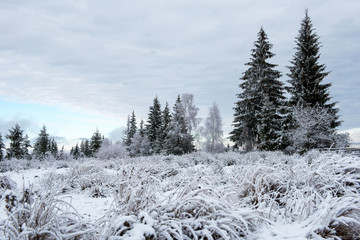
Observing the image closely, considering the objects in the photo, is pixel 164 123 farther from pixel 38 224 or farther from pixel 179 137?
pixel 38 224

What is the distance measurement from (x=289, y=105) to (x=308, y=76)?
316cm

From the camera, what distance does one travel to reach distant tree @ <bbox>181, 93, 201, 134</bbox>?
30.0m

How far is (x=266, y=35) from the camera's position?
26312mm

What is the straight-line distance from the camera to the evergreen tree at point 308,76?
69.8 ft

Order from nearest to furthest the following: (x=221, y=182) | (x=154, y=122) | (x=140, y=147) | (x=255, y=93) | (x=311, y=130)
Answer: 1. (x=221, y=182)
2. (x=311, y=130)
3. (x=255, y=93)
4. (x=140, y=147)
5. (x=154, y=122)

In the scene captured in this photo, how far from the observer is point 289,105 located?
2239cm

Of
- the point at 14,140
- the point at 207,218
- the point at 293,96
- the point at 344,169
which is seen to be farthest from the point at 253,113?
the point at 14,140

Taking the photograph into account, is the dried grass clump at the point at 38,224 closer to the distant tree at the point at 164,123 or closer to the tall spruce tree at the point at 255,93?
the tall spruce tree at the point at 255,93

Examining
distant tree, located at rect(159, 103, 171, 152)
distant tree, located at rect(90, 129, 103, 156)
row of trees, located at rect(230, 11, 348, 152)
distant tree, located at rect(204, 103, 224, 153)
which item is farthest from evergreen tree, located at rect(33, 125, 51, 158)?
row of trees, located at rect(230, 11, 348, 152)

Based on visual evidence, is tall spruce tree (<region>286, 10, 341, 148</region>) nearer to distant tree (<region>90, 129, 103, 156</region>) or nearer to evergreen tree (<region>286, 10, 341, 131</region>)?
evergreen tree (<region>286, 10, 341, 131</region>)

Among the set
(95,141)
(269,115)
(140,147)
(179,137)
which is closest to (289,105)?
(269,115)

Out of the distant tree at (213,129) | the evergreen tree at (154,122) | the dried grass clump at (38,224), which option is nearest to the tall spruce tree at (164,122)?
the evergreen tree at (154,122)

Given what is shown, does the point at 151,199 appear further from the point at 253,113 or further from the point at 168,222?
the point at 253,113

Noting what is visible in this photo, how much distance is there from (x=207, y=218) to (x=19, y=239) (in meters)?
1.57
